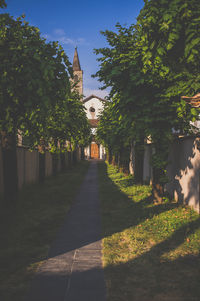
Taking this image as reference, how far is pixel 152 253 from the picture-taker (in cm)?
525

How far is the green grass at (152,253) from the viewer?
149 inches

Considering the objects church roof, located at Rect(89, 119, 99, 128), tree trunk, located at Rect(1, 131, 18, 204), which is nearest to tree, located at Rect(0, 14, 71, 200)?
tree trunk, located at Rect(1, 131, 18, 204)

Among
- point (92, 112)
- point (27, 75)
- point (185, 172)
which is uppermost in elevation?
point (92, 112)

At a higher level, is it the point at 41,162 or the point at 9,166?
the point at 9,166

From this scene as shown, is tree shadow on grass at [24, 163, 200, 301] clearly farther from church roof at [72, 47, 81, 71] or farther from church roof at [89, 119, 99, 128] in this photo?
church roof at [72, 47, 81, 71]

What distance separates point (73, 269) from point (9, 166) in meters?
5.66

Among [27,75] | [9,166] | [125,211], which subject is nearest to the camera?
[27,75]

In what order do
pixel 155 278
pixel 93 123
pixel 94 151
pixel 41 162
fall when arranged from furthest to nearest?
pixel 93 123
pixel 94 151
pixel 41 162
pixel 155 278

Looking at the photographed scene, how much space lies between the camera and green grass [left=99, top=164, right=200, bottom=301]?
3.79 metres

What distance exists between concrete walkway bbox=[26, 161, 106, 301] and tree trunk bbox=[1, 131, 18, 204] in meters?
2.91

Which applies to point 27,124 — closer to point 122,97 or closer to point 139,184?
point 122,97

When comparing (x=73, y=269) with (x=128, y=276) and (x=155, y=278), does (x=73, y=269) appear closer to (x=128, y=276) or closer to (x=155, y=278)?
(x=128, y=276)

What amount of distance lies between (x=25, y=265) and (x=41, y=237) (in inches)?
65.5

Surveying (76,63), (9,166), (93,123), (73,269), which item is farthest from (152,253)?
(76,63)
